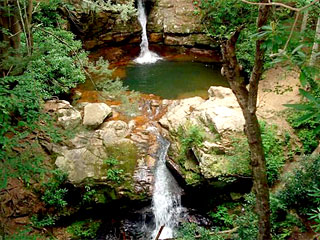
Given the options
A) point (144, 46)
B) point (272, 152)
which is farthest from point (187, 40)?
point (272, 152)

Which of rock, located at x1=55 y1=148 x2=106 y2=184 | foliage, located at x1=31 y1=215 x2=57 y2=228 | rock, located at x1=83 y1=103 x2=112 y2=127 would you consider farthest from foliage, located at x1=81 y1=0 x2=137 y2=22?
foliage, located at x1=31 y1=215 x2=57 y2=228

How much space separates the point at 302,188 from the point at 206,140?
2.29 metres

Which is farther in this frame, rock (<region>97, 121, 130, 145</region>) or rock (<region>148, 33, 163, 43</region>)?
rock (<region>148, 33, 163, 43</region>)

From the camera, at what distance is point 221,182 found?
249 inches

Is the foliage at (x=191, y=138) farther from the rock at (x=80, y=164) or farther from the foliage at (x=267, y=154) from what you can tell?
the rock at (x=80, y=164)

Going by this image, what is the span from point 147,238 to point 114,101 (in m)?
4.37

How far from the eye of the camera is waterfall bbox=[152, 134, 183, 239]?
661 cm

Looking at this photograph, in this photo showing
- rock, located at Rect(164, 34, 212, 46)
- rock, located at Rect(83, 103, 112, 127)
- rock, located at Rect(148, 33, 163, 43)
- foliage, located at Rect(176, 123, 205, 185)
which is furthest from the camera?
rock, located at Rect(148, 33, 163, 43)

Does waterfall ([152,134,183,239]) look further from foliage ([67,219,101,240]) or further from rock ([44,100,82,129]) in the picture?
rock ([44,100,82,129])

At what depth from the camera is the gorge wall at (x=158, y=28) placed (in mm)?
11804

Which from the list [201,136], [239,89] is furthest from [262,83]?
[239,89]

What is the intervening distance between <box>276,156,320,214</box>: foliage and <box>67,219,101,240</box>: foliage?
12.7 feet

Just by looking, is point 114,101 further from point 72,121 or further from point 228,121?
point 228,121

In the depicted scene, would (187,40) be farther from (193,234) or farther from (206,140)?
(193,234)
